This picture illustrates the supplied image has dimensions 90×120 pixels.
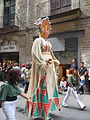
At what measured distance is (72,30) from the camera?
34.2 ft

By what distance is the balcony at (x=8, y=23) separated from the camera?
1353 cm

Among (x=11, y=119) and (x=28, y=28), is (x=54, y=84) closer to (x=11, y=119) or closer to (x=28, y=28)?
(x=11, y=119)

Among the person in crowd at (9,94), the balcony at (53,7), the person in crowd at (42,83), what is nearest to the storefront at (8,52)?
the balcony at (53,7)

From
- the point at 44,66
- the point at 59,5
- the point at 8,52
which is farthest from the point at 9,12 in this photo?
the point at 44,66

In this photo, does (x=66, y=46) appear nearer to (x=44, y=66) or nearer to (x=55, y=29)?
(x=55, y=29)

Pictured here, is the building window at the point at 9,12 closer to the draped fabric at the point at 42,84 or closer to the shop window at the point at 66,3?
the shop window at the point at 66,3

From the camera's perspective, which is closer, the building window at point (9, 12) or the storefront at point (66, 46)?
the storefront at point (66, 46)

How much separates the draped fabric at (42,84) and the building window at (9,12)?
10.3 metres

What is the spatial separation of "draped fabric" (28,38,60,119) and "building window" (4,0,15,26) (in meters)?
10.3

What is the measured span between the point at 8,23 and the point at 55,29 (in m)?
A: 5.09

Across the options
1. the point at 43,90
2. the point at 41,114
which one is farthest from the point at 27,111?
the point at 43,90

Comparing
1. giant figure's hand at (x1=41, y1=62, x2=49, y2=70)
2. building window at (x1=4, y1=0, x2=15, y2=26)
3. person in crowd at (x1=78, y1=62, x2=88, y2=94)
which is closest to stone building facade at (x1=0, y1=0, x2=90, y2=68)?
building window at (x1=4, y1=0, x2=15, y2=26)

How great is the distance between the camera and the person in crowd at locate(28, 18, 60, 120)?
14.1 ft

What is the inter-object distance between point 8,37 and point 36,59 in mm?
10406
